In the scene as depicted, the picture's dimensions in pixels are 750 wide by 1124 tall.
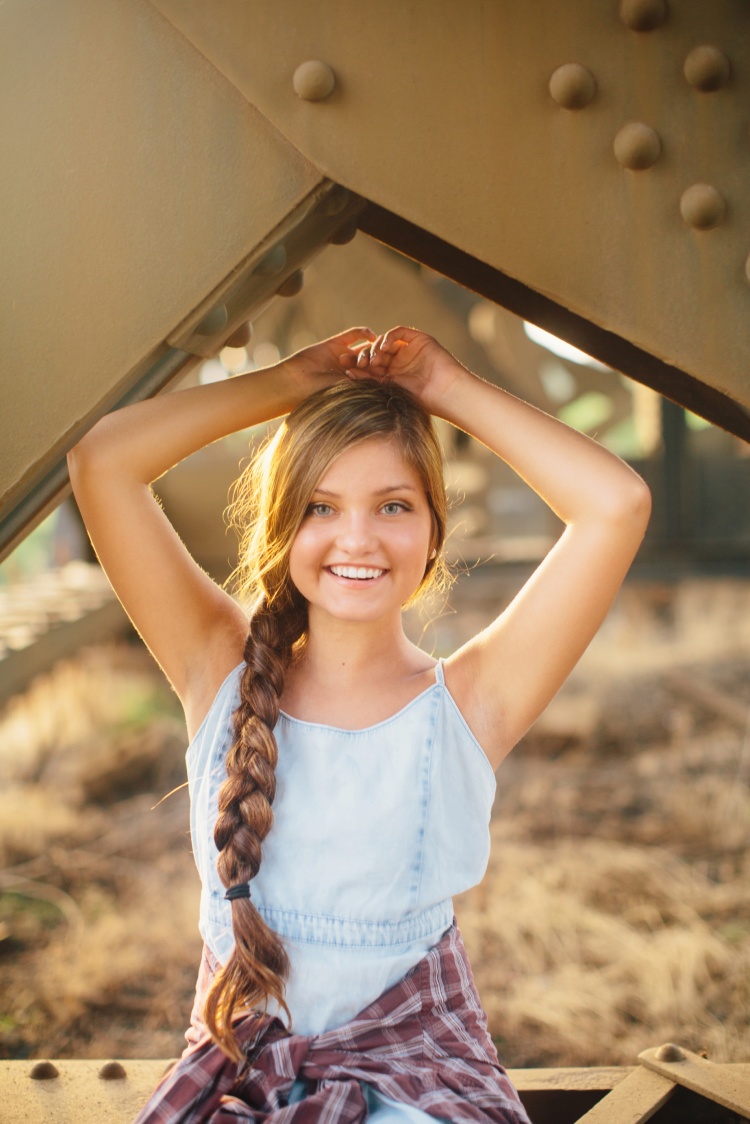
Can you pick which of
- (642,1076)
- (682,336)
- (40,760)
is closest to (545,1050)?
(642,1076)

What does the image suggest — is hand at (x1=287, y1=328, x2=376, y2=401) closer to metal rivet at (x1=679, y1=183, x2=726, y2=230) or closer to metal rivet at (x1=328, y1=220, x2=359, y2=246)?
metal rivet at (x1=328, y1=220, x2=359, y2=246)

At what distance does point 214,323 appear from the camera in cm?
154

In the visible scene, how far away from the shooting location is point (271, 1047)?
4.85 ft

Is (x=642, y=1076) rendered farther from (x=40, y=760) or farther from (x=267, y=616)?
(x=40, y=760)

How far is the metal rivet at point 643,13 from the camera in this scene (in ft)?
4.25

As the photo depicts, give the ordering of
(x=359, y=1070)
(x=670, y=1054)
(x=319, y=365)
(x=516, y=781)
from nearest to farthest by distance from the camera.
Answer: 1. (x=359, y=1070)
2. (x=319, y=365)
3. (x=670, y=1054)
4. (x=516, y=781)

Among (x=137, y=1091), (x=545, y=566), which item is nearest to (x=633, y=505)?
(x=545, y=566)

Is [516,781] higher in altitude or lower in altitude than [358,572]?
higher

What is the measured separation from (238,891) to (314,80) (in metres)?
1.07

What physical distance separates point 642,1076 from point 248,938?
1066mm

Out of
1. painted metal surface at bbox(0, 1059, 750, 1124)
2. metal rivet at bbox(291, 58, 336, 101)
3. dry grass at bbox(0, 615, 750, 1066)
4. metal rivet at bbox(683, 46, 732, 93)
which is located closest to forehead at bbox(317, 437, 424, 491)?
metal rivet at bbox(291, 58, 336, 101)

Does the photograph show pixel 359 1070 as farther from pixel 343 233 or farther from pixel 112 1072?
pixel 343 233

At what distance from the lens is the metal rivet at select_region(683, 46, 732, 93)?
1290 millimetres

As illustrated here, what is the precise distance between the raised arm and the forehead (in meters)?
0.15
